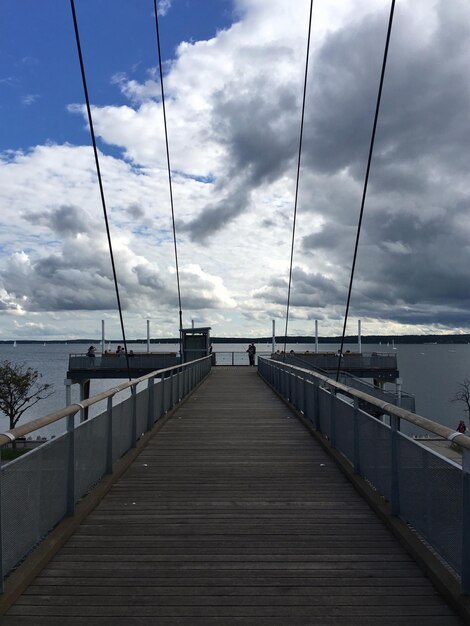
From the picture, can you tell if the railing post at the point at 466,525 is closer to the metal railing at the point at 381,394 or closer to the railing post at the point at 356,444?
the railing post at the point at 356,444

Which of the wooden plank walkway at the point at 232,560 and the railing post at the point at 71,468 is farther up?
the railing post at the point at 71,468

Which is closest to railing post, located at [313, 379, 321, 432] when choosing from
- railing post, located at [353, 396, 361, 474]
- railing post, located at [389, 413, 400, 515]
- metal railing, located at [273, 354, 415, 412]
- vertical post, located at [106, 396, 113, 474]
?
railing post, located at [353, 396, 361, 474]

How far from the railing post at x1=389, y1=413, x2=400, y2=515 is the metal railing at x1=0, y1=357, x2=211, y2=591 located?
8.42ft

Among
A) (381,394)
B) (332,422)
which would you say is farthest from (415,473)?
(381,394)

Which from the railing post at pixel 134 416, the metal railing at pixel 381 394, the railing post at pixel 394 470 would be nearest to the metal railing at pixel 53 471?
the railing post at pixel 134 416

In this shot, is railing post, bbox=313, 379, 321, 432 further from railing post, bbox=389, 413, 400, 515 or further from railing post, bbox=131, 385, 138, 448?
railing post, bbox=389, 413, 400, 515

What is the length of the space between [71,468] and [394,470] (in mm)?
2628

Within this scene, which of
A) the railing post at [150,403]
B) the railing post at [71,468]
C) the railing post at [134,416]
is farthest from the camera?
the railing post at [150,403]

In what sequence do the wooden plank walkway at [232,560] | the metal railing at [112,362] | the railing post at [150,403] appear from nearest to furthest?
the wooden plank walkway at [232,560], the railing post at [150,403], the metal railing at [112,362]

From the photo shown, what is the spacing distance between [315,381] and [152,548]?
613cm

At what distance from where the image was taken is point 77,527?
16.2 ft

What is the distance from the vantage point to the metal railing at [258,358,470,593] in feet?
11.9

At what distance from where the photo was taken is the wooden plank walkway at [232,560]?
344 cm

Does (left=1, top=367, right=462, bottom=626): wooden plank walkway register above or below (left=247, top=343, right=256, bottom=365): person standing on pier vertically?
below
